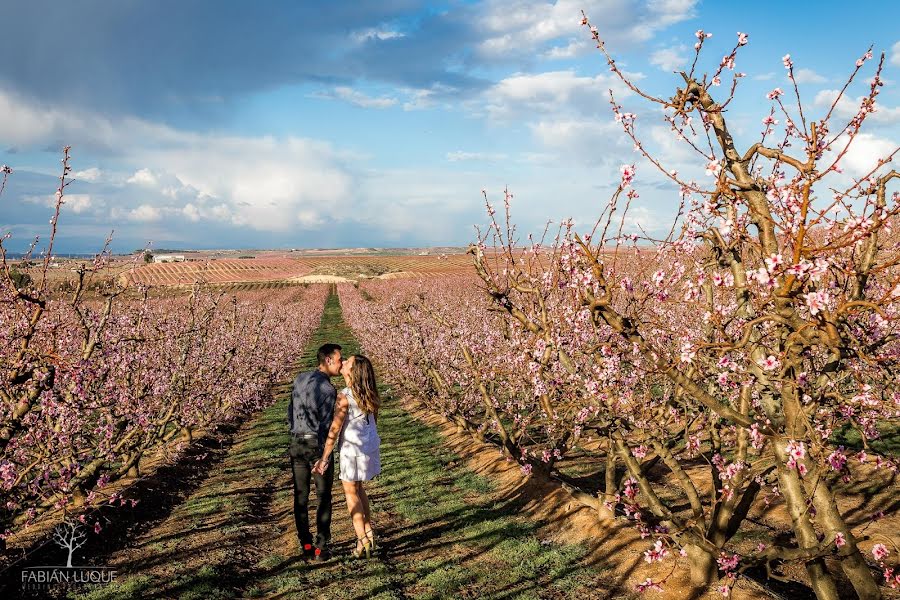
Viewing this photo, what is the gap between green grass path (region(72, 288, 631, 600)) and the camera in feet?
23.1

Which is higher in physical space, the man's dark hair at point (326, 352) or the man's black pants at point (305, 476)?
the man's dark hair at point (326, 352)

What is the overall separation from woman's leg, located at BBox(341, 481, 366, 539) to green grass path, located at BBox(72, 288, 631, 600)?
0.46 metres

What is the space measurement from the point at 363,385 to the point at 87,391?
477 cm

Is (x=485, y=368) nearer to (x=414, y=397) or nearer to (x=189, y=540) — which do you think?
(x=189, y=540)

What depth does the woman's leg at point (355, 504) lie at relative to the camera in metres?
7.40

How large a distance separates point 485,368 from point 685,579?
19.6 ft

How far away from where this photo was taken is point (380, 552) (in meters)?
8.03

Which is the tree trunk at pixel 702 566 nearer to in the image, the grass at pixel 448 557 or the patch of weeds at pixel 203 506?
the grass at pixel 448 557

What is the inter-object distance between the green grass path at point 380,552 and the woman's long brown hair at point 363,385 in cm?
204

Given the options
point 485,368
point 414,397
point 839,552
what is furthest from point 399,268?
point 839,552

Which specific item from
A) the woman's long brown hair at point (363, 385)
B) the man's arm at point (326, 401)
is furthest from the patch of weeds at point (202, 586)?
the woman's long brown hair at point (363, 385)

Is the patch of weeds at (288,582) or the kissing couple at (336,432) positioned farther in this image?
the kissing couple at (336,432)

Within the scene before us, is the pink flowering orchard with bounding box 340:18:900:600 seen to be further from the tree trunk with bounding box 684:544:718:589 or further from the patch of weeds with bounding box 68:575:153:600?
the patch of weeds with bounding box 68:575:153:600

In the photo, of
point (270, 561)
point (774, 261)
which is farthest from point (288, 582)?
point (774, 261)
